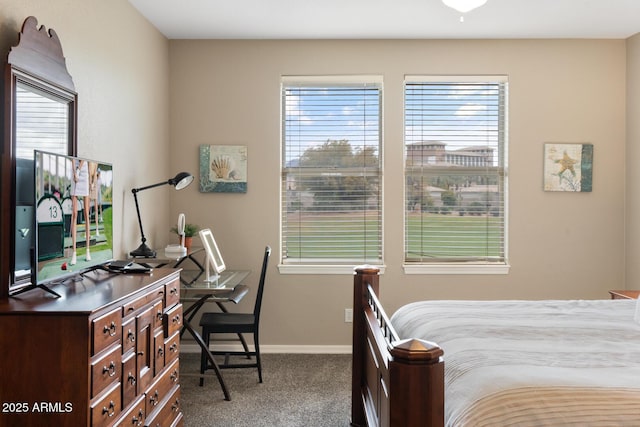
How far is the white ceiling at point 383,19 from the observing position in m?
3.34

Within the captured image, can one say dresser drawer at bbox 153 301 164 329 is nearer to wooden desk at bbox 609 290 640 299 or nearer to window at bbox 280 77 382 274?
window at bbox 280 77 382 274

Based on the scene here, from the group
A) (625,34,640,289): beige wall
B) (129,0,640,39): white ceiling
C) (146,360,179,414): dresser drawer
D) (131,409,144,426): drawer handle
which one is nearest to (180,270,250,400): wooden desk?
(146,360,179,414): dresser drawer

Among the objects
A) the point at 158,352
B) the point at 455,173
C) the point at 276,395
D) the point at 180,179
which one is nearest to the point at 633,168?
the point at 455,173

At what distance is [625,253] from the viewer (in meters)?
4.07

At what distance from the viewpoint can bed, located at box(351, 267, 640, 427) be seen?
1.22 m

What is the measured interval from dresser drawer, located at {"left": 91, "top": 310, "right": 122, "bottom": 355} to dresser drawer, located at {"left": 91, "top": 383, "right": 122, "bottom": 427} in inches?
7.3

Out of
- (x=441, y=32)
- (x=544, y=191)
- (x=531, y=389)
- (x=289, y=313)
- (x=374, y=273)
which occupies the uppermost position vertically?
(x=441, y=32)

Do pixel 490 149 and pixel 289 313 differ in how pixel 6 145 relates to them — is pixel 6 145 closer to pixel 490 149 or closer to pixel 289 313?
pixel 289 313

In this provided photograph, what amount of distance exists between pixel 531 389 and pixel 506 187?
2911mm

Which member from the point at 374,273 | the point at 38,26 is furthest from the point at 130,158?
the point at 374,273

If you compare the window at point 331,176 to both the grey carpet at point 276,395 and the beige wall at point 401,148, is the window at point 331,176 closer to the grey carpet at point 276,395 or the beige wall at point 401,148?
the beige wall at point 401,148

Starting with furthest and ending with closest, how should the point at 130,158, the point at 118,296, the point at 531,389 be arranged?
1. the point at 130,158
2. the point at 118,296
3. the point at 531,389

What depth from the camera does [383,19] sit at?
3604mm

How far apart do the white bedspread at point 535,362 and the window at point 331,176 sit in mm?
1664
